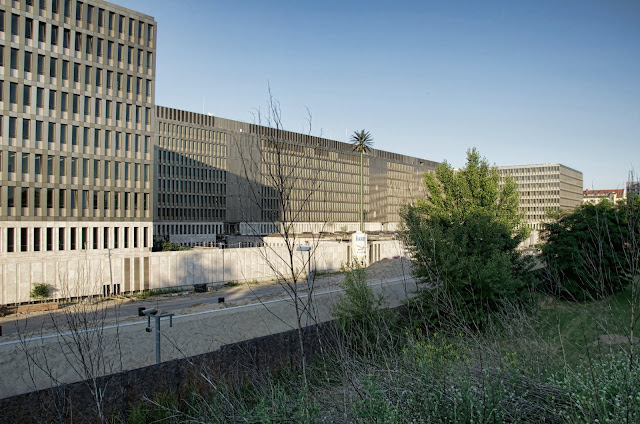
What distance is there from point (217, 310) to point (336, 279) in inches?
752

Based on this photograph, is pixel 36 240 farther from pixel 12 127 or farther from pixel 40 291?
pixel 12 127

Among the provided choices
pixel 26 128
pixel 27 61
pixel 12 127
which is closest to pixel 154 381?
pixel 12 127

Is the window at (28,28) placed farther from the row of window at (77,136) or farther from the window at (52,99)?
the row of window at (77,136)

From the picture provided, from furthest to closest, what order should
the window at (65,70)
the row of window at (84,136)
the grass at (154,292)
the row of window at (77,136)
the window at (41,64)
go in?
1. the window at (65,70)
2. the grass at (154,292)
3. the window at (41,64)
4. the row of window at (84,136)
5. the row of window at (77,136)

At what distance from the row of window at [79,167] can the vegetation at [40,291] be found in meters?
8.68

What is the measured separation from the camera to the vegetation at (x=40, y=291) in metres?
32.2

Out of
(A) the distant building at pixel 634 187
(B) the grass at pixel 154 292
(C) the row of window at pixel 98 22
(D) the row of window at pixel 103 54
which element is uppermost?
(C) the row of window at pixel 98 22

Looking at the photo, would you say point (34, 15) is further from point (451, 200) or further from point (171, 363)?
point (451, 200)

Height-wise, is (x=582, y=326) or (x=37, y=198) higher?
(x=37, y=198)

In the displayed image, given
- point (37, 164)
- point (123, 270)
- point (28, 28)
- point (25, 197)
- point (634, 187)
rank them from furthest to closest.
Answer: point (123, 270) → point (37, 164) → point (28, 28) → point (25, 197) → point (634, 187)

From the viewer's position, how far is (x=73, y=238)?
38062mm

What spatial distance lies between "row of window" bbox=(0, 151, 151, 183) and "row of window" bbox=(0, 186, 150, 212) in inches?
49.4

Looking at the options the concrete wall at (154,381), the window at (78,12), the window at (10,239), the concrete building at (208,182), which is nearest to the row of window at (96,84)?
the window at (78,12)

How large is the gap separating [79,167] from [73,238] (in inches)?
220
